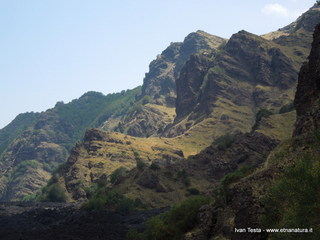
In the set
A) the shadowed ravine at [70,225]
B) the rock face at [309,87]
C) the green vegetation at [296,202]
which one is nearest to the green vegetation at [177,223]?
the shadowed ravine at [70,225]

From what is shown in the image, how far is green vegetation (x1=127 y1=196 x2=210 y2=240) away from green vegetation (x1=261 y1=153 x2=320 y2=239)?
3934 cm

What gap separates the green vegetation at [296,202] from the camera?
148 ft

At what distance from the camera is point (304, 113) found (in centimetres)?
11525

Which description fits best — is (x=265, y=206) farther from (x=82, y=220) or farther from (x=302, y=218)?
(x=82, y=220)

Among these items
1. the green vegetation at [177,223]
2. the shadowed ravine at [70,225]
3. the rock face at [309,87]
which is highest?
the rock face at [309,87]

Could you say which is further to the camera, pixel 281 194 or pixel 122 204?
pixel 122 204

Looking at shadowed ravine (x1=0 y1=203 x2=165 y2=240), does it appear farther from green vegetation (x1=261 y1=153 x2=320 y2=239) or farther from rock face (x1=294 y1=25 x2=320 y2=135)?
green vegetation (x1=261 y1=153 x2=320 y2=239)

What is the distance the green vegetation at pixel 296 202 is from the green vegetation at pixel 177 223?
3934 centimetres

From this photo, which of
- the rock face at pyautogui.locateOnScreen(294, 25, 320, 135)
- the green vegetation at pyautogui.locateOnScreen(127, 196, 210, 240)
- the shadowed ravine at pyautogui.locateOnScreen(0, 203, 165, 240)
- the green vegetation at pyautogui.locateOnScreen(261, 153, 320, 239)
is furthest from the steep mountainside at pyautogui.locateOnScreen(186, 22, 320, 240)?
the shadowed ravine at pyautogui.locateOnScreen(0, 203, 165, 240)

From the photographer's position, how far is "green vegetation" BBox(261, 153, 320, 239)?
45.1 m

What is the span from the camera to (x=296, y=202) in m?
47.0

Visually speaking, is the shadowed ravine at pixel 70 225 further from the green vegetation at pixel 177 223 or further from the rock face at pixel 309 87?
the rock face at pixel 309 87

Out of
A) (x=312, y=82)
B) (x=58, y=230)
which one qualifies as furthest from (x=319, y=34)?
(x=58, y=230)

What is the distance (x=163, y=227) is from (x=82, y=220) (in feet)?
250
